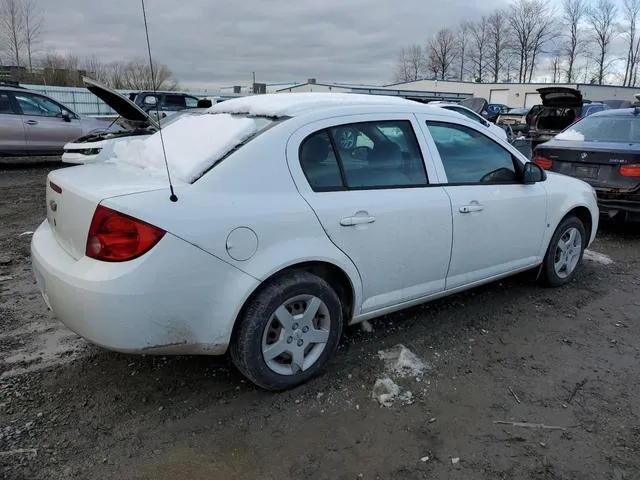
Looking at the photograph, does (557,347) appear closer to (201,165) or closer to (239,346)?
(239,346)

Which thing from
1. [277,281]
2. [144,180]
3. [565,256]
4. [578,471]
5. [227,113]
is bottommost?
[578,471]

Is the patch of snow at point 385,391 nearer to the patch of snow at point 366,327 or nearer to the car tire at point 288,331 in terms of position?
the car tire at point 288,331

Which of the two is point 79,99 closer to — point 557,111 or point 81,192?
point 557,111

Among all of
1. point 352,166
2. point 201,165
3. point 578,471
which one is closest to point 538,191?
point 352,166

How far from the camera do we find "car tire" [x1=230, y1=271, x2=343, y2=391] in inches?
108

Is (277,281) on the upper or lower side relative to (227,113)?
lower

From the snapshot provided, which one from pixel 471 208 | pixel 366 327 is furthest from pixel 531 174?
pixel 366 327

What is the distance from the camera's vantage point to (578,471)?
8.03ft

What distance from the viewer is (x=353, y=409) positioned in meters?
2.88

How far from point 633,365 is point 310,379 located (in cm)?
215

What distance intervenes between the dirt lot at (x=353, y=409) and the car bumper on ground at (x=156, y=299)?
470mm

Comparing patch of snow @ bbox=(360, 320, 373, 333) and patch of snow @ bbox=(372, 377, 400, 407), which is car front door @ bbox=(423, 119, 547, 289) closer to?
patch of snow @ bbox=(360, 320, 373, 333)

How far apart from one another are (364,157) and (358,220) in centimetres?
46

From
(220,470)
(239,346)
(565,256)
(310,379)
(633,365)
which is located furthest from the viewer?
(565,256)
